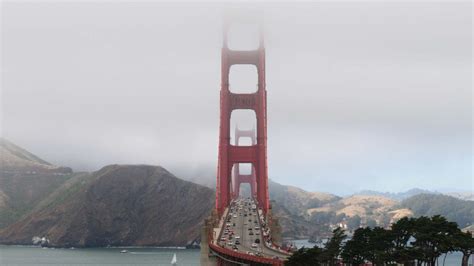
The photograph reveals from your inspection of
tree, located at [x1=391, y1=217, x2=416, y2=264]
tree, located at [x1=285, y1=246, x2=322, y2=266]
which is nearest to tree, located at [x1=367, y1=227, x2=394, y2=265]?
tree, located at [x1=391, y1=217, x2=416, y2=264]

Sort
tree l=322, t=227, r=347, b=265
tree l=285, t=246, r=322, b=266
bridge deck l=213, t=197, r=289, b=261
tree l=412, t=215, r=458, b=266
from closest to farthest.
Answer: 1. tree l=285, t=246, r=322, b=266
2. tree l=412, t=215, r=458, b=266
3. tree l=322, t=227, r=347, b=265
4. bridge deck l=213, t=197, r=289, b=261

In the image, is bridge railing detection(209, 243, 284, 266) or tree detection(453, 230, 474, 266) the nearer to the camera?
tree detection(453, 230, 474, 266)

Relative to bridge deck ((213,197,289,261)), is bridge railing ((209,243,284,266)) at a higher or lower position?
higher

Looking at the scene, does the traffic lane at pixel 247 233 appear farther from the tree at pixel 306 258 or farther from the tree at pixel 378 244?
the tree at pixel 378 244

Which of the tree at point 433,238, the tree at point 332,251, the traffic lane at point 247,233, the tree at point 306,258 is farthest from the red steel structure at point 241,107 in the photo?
the tree at point 433,238

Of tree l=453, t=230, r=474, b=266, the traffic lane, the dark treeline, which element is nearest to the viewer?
tree l=453, t=230, r=474, b=266

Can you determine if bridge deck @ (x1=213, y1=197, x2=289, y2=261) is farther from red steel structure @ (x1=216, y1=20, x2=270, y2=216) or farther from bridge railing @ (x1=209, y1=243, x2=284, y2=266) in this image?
red steel structure @ (x1=216, y1=20, x2=270, y2=216)

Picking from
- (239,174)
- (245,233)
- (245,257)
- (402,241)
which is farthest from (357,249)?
(239,174)
